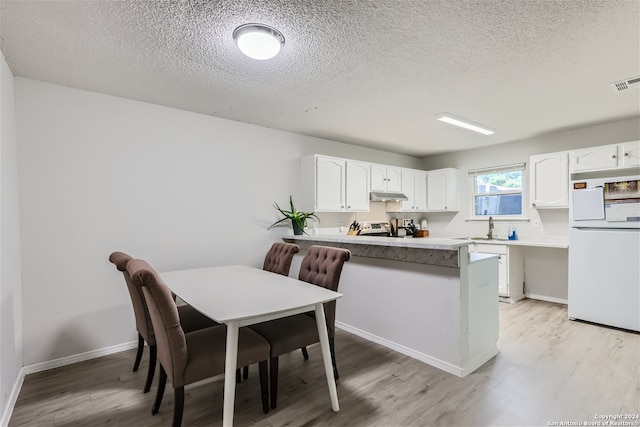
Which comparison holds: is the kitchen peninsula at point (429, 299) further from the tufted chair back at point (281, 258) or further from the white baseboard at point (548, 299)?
the white baseboard at point (548, 299)

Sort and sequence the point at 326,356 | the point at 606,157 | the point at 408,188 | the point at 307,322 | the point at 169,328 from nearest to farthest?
the point at 169,328 → the point at 326,356 → the point at 307,322 → the point at 606,157 → the point at 408,188

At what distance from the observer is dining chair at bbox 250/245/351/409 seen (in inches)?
80.4

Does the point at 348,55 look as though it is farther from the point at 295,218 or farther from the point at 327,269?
the point at 295,218

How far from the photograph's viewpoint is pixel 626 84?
106 inches

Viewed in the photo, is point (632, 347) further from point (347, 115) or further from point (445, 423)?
point (347, 115)

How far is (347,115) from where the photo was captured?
11.8 feet

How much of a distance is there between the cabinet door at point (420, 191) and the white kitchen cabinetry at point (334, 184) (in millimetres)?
1321

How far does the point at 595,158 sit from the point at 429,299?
3.07 metres

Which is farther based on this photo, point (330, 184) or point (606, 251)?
point (330, 184)

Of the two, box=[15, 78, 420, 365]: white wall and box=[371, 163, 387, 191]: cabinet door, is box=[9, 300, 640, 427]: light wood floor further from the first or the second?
box=[371, 163, 387, 191]: cabinet door

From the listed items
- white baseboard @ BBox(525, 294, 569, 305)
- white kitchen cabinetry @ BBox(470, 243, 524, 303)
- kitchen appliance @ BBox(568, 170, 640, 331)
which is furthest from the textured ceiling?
white baseboard @ BBox(525, 294, 569, 305)

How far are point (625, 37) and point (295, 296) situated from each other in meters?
2.67

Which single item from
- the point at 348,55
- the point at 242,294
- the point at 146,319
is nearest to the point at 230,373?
the point at 242,294

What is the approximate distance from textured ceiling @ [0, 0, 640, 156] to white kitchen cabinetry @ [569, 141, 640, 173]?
38 centimetres
